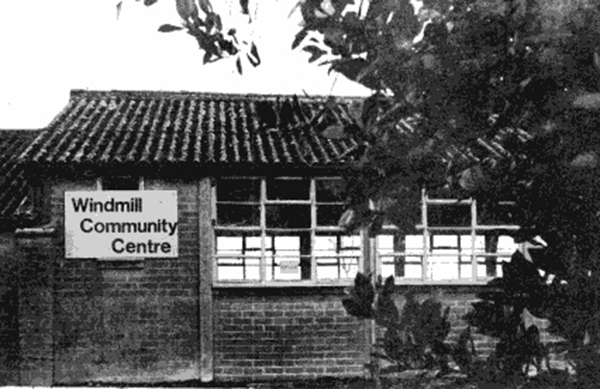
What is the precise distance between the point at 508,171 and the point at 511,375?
1.42 feet

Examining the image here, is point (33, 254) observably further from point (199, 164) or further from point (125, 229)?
point (199, 164)

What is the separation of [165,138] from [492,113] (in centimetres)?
1294

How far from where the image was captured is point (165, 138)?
46.8 ft

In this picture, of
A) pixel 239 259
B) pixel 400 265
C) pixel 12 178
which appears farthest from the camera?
pixel 400 265

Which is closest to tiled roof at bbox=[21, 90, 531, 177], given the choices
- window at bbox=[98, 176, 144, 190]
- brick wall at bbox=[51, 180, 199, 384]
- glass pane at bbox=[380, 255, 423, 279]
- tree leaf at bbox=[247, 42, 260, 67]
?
window at bbox=[98, 176, 144, 190]

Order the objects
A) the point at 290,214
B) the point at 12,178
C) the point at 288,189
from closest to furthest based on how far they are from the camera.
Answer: the point at 288,189 → the point at 290,214 → the point at 12,178

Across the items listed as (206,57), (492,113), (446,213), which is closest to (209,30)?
(206,57)

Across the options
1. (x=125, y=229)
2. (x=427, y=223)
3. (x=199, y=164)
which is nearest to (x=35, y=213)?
(x=125, y=229)

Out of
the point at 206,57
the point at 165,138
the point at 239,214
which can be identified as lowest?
the point at 206,57

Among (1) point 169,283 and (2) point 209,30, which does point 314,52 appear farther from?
(1) point 169,283

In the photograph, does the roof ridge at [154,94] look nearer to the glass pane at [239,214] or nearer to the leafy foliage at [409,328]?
the glass pane at [239,214]

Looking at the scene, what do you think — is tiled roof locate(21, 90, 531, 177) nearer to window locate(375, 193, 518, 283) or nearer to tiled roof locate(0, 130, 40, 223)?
tiled roof locate(0, 130, 40, 223)

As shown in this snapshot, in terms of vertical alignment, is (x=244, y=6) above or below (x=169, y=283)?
above

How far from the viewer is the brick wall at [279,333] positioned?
43.2ft
